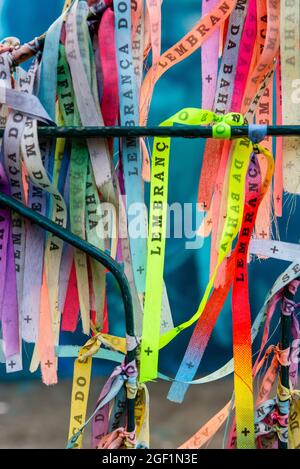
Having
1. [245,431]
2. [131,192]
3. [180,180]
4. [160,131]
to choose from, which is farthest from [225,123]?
[180,180]

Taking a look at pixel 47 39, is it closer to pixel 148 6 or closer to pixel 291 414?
pixel 148 6

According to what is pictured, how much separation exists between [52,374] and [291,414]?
48 cm

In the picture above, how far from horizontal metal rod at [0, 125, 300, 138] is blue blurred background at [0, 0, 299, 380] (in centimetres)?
155

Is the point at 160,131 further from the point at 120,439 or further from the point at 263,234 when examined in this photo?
the point at 120,439

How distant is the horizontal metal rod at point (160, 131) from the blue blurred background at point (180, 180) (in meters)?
1.55

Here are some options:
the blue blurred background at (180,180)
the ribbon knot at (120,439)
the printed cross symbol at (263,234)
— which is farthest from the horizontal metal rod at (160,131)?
the blue blurred background at (180,180)

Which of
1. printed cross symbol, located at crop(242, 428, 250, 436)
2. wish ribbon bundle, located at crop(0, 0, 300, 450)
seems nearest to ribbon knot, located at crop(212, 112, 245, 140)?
wish ribbon bundle, located at crop(0, 0, 300, 450)

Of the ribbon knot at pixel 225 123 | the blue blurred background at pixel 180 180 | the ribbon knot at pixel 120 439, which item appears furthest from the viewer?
the blue blurred background at pixel 180 180

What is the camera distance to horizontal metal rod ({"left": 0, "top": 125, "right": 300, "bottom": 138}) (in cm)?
115

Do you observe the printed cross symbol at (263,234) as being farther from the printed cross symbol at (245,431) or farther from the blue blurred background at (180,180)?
the blue blurred background at (180,180)

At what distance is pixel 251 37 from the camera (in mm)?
1234

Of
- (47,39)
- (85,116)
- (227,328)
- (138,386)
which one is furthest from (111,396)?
(227,328)

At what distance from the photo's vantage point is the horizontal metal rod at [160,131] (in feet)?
3.76

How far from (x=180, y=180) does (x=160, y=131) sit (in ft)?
5.92
